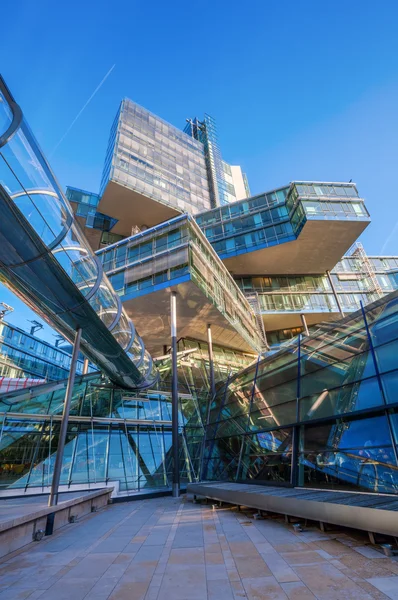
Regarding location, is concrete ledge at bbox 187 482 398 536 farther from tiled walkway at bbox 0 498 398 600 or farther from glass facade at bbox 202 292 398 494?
glass facade at bbox 202 292 398 494

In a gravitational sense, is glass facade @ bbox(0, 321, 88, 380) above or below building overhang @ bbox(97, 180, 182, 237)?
below

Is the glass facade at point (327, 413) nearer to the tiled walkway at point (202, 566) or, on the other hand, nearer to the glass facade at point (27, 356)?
the tiled walkway at point (202, 566)

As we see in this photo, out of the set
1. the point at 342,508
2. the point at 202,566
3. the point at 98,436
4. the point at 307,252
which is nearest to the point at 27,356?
the point at 98,436

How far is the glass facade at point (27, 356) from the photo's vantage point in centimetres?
4617

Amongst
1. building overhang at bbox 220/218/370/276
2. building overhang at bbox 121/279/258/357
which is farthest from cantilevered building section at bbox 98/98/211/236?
building overhang at bbox 121/279/258/357

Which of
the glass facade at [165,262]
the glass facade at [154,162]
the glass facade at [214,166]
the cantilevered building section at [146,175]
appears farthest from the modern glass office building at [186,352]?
the glass facade at [214,166]

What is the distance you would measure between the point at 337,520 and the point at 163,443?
14759 millimetres

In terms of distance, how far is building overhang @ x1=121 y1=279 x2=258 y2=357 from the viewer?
23.2m

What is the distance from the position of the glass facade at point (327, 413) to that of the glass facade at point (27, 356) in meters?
41.0

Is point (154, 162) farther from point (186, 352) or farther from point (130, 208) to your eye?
point (186, 352)

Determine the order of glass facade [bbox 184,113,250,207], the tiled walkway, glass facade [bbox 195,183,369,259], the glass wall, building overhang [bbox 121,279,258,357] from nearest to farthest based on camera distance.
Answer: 1. the tiled walkway
2. the glass wall
3. building overhang [bbox 121,279,258,357]
4. glass facade [bbox 195,183,369,259]
5. glass facade [bbox 184,113,250,207]

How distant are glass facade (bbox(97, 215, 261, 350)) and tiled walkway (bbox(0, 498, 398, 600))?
53.2 feet

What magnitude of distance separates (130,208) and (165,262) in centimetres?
A: 2435

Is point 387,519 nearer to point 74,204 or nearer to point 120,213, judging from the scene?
point 120,213
